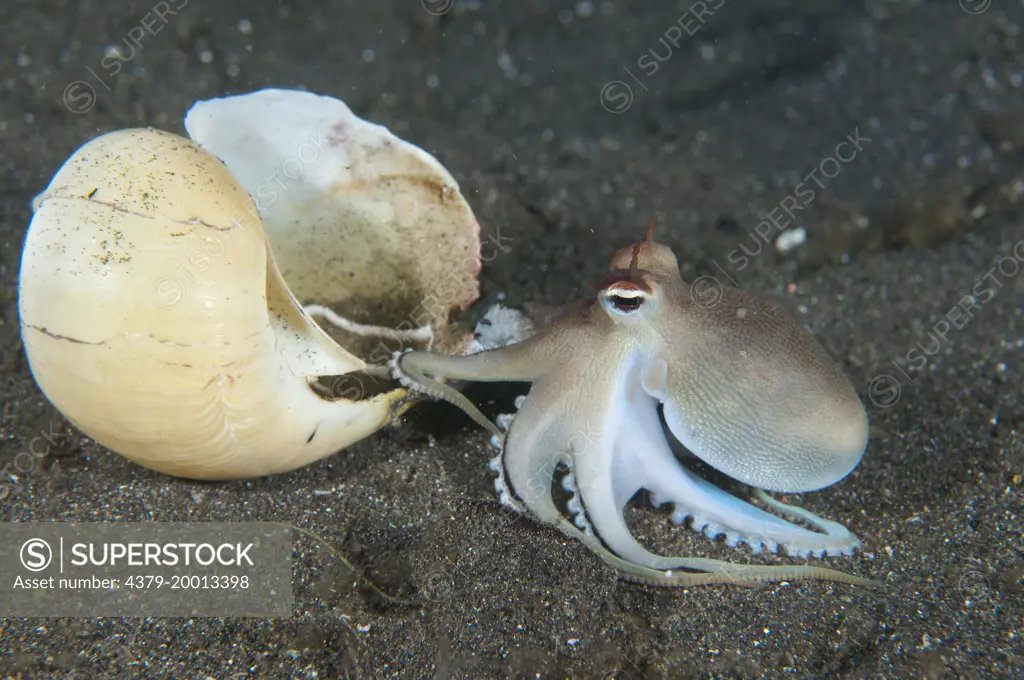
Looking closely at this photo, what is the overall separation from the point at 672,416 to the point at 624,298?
1.44ft

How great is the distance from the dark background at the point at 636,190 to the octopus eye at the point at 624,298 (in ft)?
2.60

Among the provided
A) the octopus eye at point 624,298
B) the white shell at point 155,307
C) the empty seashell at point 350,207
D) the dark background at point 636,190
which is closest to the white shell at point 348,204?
the empty seashell at point 350,207

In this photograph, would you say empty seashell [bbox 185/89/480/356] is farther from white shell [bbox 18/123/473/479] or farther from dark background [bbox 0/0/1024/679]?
white shell [bbox 18/123/473/479]

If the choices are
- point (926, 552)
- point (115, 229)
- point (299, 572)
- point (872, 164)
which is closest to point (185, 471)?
point (299, 572)

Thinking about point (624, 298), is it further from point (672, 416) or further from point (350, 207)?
point (350, 207)

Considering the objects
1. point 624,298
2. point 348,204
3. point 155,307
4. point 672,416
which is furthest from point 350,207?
point 672,416

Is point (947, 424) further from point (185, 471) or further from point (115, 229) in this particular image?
point (115, 229)

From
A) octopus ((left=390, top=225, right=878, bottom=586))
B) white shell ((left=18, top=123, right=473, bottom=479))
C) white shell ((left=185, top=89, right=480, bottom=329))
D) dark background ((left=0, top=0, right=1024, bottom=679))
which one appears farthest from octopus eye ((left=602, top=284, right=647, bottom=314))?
white shell ((left=18, top=123, right=473, bottom=479))

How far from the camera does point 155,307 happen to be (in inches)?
77.5

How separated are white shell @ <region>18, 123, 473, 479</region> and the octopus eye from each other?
3.54ft

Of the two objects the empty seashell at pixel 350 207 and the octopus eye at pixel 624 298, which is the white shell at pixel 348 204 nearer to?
the empty seashell at pixel 350 207

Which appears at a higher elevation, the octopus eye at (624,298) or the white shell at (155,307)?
the octopus eye at (624,298)

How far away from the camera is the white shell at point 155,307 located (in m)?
1.96

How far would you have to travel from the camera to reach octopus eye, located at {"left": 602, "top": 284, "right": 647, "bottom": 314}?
2.25 meters
